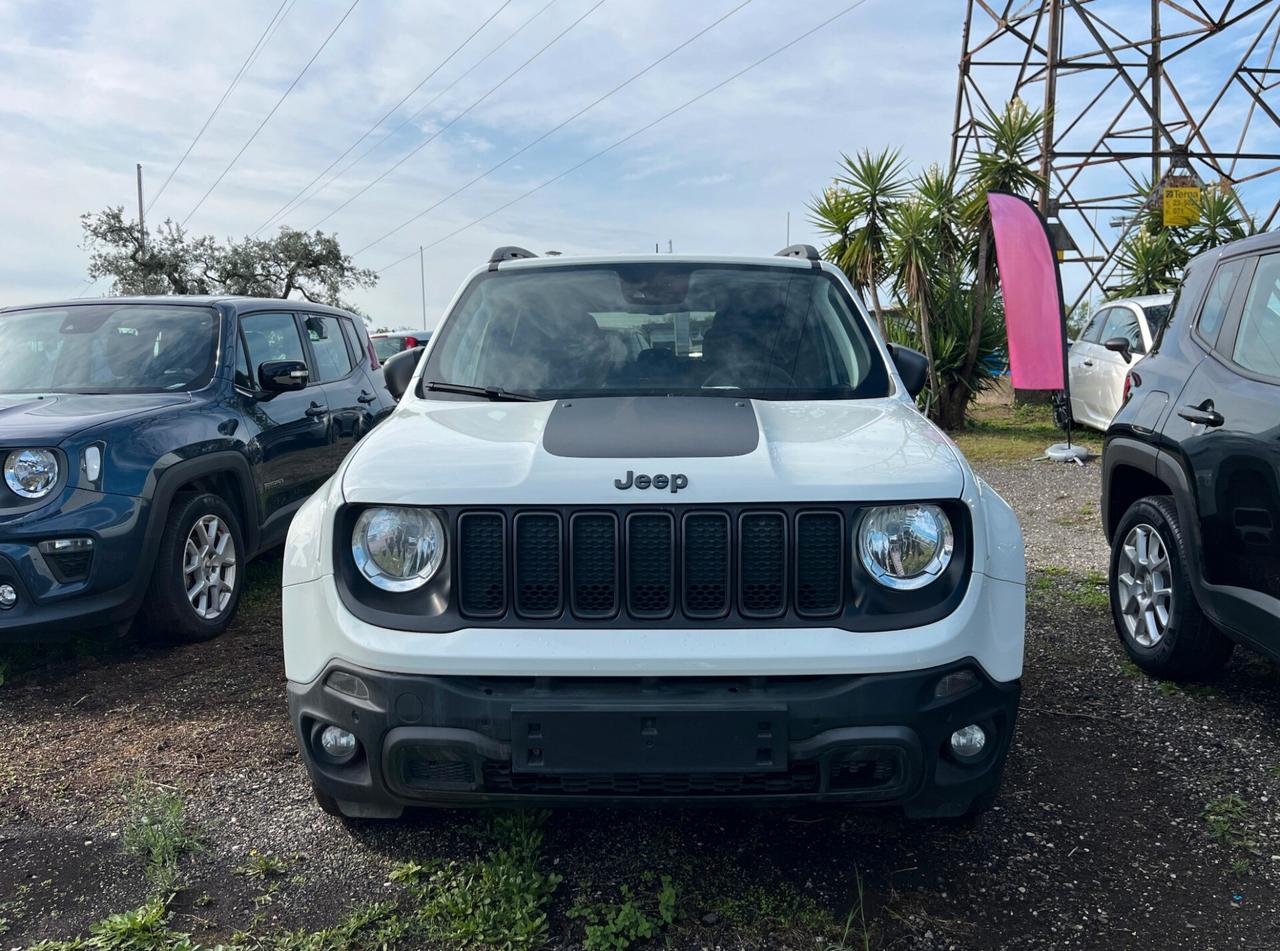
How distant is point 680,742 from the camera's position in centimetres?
231

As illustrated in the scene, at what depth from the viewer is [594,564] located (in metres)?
2.46

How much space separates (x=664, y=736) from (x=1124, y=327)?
10.6 metres

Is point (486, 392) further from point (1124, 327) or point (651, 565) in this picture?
point (1124, 327)

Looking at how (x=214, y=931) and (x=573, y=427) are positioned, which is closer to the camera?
(x=214, y=931)

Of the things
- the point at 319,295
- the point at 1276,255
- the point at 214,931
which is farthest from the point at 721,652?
the point at 319,295

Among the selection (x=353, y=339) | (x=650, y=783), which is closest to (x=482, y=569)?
(x=650, y=783)

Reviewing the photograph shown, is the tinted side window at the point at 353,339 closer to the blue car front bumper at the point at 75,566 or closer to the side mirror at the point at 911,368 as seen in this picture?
the blue car front bumper at the point at 75,566

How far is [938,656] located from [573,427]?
1135 mm

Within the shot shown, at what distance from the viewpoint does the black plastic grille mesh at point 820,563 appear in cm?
245

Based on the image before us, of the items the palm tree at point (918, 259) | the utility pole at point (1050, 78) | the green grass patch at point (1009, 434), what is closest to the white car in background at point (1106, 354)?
the green grass patch at point (1009, 434)

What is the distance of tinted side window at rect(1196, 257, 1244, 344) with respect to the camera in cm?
396

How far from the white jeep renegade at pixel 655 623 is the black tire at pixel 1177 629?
5.79 feet

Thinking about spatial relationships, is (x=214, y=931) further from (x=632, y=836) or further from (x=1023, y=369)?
(x=1023, y=369)

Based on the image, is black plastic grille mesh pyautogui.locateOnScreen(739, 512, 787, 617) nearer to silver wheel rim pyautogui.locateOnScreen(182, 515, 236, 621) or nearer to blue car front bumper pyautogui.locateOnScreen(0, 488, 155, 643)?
blue car front bumper pyautogui.locateOnScreen(0, 488, 155, 643)
